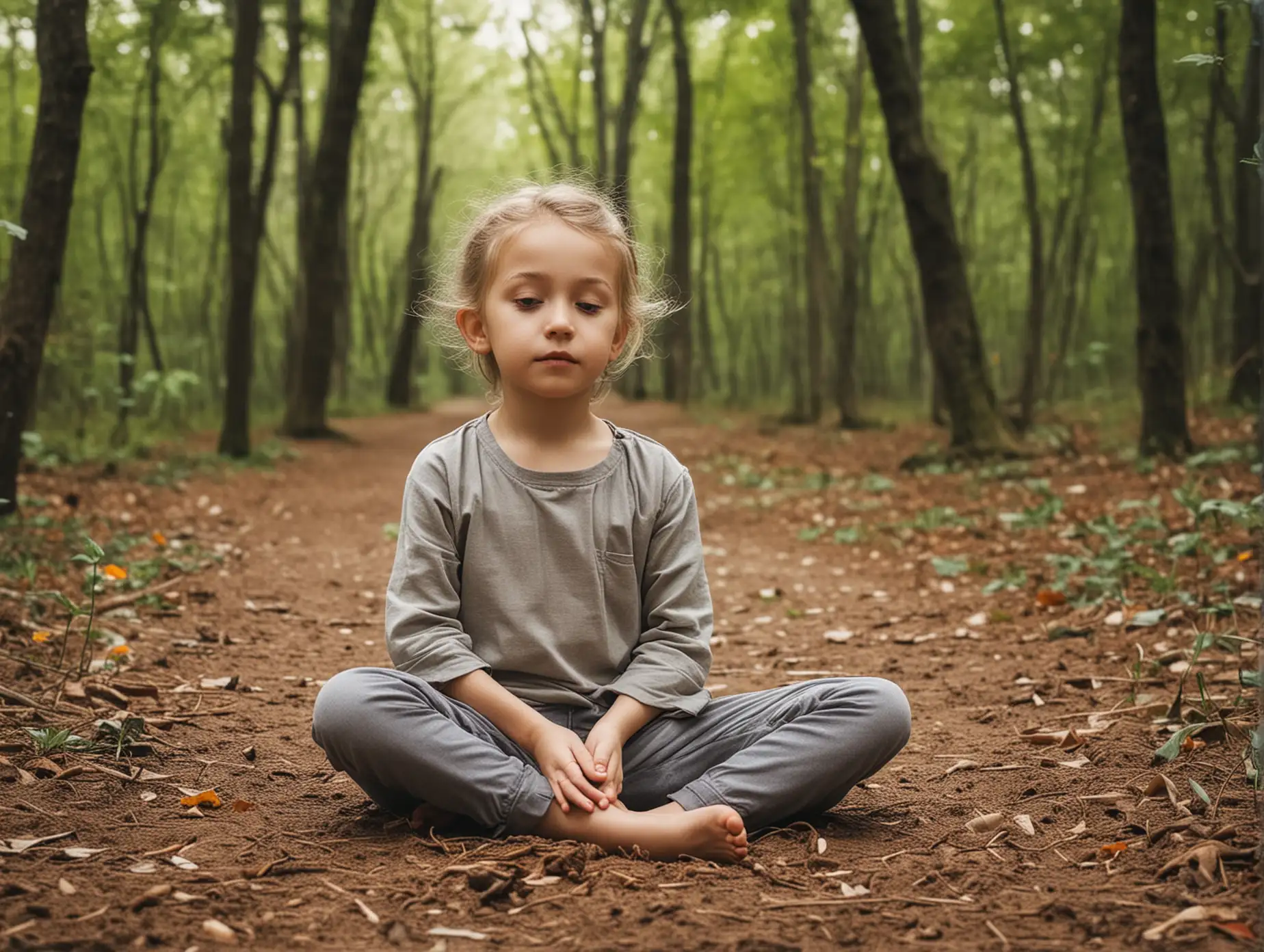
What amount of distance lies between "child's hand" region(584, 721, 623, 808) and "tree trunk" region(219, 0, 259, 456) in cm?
1026

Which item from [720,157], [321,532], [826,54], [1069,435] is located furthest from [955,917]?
[720,157]

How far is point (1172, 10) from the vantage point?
13.7 m

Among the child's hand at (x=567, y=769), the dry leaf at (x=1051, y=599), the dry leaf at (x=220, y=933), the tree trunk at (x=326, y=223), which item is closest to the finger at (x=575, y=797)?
the child's hand at (x=567, y=769)

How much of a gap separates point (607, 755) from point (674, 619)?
0.44 metres

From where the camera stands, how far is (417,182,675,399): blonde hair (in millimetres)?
2771

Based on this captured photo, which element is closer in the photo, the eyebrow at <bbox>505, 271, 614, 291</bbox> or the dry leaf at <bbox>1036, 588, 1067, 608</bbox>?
the eyebrow at <bbox>505, 271, 614, 291</bbox>

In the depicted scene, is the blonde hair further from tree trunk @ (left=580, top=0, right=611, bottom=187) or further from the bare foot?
tree trunk @ (left=580, top=0, right=611, bottom=187)

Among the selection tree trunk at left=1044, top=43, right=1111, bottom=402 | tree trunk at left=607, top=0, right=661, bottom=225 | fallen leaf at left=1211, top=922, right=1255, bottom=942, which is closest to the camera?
fallen leaf at left=1211, top=922, right=1255, bottom=942

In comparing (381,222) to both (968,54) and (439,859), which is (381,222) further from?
(439,859)

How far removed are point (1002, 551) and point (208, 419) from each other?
1626 cm

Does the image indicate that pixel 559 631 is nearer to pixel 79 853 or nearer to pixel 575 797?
pixel 575 797

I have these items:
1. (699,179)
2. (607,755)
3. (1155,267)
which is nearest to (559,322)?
(607,755)

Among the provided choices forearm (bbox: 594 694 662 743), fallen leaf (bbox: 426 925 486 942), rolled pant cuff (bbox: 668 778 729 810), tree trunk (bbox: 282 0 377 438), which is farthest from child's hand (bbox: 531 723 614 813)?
tree trunk (bbox: 282 0 377 438)

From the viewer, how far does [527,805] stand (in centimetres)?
247
